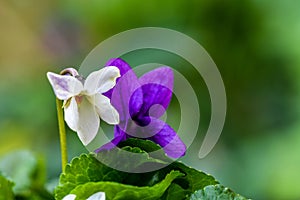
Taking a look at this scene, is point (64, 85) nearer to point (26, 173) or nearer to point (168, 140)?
point (168, 140)

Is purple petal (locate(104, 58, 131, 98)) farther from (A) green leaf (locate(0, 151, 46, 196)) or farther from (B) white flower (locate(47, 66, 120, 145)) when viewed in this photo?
(A) green leaf (locate(0, 151, 46, 196))

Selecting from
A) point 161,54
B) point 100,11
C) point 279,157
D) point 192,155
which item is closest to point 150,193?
point 192,155

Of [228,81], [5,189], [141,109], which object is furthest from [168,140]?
[228,81]

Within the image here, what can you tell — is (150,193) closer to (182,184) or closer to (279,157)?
(182,184)

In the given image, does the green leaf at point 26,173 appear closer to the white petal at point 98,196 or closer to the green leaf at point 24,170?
the green leaf at point 24,170

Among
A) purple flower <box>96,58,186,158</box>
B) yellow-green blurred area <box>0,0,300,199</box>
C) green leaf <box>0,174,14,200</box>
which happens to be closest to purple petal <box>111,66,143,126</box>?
purple flower <box>96,58,186,158</box>

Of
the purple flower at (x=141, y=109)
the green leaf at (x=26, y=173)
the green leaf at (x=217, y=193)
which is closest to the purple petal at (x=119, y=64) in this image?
the purple flower at (x=141, y=109)
